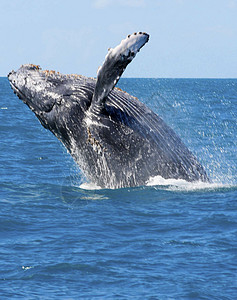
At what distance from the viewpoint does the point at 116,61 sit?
10180 mm

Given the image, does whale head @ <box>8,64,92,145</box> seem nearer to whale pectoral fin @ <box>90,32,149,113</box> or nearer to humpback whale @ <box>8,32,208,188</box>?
humpback whale @ <box>8,32,208,188</box>

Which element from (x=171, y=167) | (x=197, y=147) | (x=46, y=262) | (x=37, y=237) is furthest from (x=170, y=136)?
(x=197, y=147)

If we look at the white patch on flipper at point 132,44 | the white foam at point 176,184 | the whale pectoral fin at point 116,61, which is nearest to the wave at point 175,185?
the white foam at point 176,184

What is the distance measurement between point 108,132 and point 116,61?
1.73 meters

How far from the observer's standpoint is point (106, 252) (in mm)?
8547

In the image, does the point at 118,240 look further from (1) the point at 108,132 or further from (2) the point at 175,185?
(2) the point at 175,185

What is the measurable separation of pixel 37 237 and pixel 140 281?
253cm

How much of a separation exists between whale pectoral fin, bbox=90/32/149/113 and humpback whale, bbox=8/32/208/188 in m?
0.53

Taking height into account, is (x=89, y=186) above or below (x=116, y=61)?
below

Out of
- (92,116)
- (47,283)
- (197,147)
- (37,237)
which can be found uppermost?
(197,147)

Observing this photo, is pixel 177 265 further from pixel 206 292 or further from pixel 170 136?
pixel 170 136

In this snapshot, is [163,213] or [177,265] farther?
[163,213]

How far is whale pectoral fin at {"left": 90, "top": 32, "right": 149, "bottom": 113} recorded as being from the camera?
9.96 m

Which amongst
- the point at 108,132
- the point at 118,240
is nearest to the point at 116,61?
the point at 108,132
